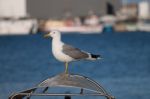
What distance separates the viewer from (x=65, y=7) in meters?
115

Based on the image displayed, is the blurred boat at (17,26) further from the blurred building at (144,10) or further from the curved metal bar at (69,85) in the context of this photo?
the curved metal bar at (69,85)

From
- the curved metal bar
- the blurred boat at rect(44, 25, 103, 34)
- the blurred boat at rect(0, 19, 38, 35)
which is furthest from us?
the blurred boat at rect(44, 25, 103, 34)

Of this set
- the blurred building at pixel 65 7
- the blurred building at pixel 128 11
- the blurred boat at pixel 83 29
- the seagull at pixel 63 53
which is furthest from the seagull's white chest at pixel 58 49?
the blurred building at pixel 128 11


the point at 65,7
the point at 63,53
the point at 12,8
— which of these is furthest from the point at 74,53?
the point at 65,7

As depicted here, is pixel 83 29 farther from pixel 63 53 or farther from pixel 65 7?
pixel 63 53

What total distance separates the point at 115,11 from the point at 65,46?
380 ft

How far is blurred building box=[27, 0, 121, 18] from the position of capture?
10888 cm

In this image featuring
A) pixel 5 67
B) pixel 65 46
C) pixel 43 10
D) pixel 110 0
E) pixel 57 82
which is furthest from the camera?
pixel 110 0

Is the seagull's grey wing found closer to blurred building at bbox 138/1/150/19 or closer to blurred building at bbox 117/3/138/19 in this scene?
blurred building at bbox 117/3/138/19

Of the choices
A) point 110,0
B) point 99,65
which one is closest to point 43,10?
point 110,0

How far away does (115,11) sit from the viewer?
124m

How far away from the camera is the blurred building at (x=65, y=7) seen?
4286 inches

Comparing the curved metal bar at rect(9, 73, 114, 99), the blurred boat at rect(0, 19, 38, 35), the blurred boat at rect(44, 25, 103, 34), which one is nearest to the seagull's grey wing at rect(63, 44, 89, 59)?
the curved metal bar at rect(9, 73, 114, 99)

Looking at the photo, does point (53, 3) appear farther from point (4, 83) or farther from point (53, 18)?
point (4, 83)
